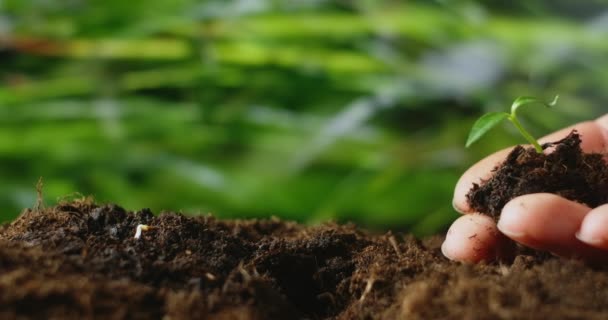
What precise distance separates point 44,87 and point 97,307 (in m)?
1.53

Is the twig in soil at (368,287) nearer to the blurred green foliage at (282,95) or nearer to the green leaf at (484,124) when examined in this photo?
the green leaf at (484,124)

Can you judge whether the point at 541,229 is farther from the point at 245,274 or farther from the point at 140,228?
the point at 140,228

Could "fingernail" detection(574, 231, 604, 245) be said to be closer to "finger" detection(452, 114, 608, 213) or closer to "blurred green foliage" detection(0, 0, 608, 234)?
"finger" detection(452, 114, 608, 213)

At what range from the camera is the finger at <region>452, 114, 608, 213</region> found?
0.84 metres

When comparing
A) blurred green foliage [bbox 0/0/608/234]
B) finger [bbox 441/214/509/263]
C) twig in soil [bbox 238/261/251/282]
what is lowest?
finger [bbox 441/214/509/263]

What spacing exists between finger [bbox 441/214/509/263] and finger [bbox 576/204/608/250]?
0.40 feet

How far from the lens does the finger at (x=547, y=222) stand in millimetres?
641

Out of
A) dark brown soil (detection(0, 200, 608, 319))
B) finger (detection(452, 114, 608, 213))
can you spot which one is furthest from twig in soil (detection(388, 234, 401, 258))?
finger (detection(452, 114, 608, 213))

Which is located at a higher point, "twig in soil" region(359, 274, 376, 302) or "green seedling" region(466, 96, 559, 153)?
"green seedling" region(466, 96, 559, 153)

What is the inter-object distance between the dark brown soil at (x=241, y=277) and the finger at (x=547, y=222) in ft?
0.11

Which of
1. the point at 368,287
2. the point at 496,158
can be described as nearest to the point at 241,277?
the point at 368,287

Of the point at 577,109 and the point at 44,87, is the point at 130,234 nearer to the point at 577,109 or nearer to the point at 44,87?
the point at 44,87

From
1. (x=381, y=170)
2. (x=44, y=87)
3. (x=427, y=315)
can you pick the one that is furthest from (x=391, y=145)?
(x=427, y=315)

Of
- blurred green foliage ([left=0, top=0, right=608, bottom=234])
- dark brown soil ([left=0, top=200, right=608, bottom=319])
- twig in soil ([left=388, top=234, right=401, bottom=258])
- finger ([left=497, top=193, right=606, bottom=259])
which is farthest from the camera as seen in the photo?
blurred green foliage ([left=0, top=0, right=608, bottom=234])
